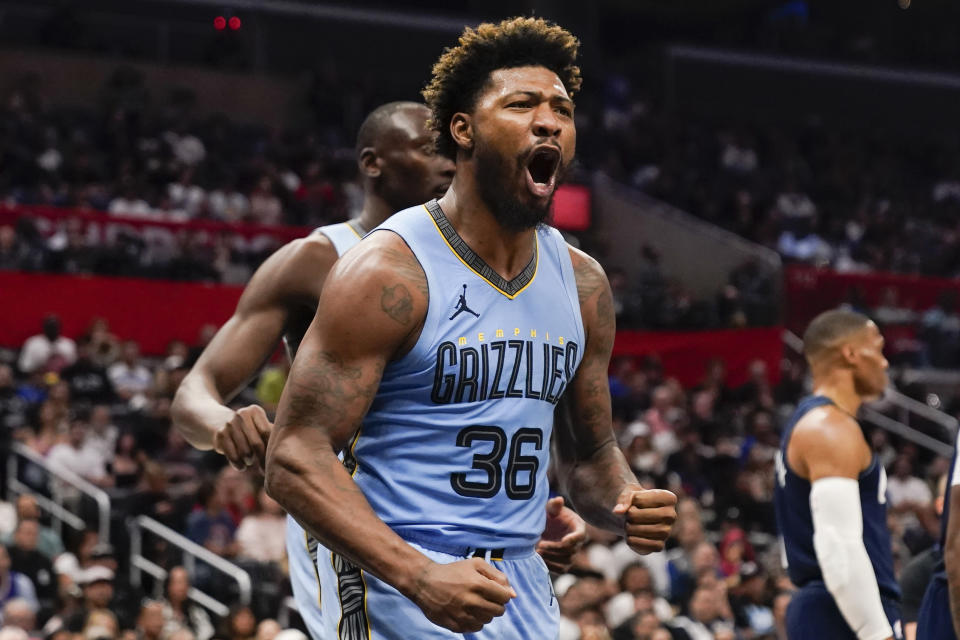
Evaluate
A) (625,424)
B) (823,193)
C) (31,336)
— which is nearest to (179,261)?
(31,336)

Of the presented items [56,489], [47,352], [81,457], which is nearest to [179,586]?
[56,489]

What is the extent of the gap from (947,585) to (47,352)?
1041 cm

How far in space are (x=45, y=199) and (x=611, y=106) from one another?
1218 centimetres

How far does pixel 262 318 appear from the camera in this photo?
409 cm

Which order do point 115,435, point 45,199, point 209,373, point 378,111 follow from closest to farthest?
point 209,373
point 378,111
point 115,435
point 45,199

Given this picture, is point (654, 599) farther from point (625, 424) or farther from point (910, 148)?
point (910, 148)

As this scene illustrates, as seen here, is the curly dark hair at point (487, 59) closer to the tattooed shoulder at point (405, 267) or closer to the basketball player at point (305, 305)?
the basketball player at point (305, 305)

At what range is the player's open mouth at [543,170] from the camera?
10.0 feet

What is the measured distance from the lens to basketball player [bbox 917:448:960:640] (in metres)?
4.09

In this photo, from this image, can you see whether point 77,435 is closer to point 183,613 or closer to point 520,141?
point 183,613

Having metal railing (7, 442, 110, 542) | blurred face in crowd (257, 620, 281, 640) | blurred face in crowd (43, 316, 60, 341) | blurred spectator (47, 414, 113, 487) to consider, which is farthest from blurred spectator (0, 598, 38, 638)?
blurred face in crowd (43, 316, 60, 341)

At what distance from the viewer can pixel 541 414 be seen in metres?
3.16

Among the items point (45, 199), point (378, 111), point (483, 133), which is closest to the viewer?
point (483, 133)

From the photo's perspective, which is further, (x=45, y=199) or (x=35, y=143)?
(x=35, y=143)
